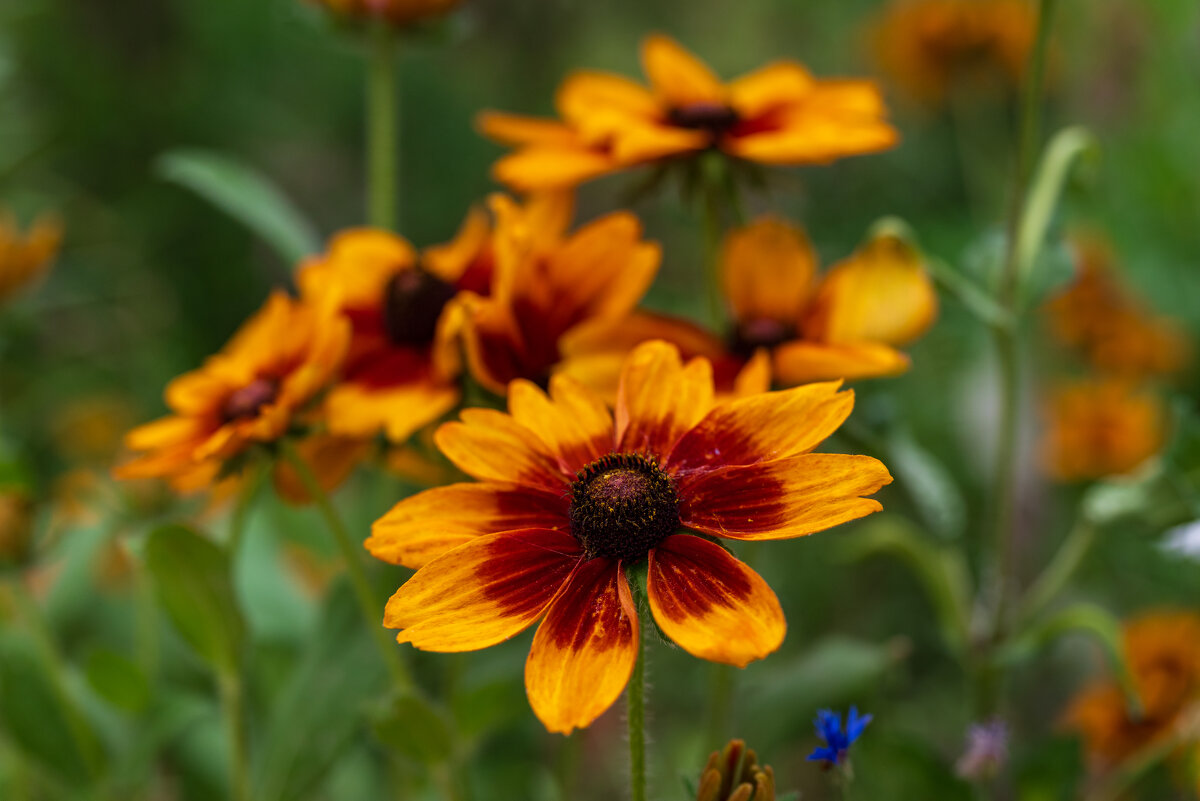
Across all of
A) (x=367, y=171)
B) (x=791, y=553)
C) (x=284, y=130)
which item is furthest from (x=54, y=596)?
(x=367, y=171)

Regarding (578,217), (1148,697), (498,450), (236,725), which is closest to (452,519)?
(498,450)

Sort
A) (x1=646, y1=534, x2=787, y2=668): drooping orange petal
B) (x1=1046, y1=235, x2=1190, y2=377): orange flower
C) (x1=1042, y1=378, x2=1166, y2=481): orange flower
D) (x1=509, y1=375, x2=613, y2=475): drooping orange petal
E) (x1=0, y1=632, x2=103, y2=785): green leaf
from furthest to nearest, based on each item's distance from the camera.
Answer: (x1=1046, y1=235, x2=1190, y2=377): orange flower < (x1=1042, y1=378, x2=1166, y2=481): orange flower < (x1=0, y1=632, x2=103, y2=785): green leaf < (x1=509, y1=375, x2=613, y2=475): drooping orange petal < (x1=646, y1=534, x2=787, y2=668): drooping orange petal

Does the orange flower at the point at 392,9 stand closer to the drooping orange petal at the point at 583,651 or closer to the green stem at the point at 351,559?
the green stem at the point at 351,559

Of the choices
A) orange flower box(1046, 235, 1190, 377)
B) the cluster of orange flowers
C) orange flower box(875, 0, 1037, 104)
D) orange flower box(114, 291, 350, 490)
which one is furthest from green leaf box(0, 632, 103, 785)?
orange flower box(875, 0, 1037, 104)

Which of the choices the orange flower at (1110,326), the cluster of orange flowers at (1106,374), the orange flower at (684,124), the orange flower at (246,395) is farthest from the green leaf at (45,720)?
the orange flower at (1110,326)

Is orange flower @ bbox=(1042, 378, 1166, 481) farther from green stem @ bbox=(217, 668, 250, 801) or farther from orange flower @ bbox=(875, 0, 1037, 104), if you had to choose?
green stem @ bbox=(217, 668, 250, 801)

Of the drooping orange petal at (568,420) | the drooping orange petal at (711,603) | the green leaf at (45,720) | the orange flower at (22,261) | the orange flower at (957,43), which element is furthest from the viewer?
the orange flower at (957,43)

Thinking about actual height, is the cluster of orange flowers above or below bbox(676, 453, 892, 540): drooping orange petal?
above
